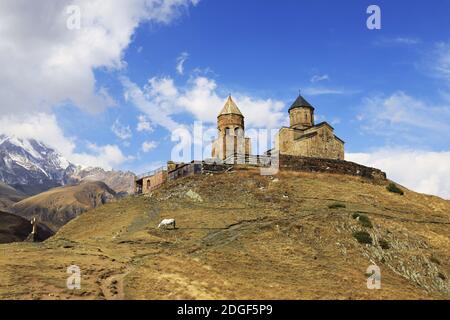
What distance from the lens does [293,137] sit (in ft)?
222

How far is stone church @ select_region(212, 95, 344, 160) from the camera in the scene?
61.1 m

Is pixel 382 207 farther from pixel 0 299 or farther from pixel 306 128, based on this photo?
pixel 0 299

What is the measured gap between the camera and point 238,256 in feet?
88.6

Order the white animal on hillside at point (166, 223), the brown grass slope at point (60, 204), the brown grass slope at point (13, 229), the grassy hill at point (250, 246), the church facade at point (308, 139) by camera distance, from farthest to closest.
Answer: the brown grass slope at point (60, 204) → the brown grass slope at point (13, 229) → the church facade at point (308, 139) → the white animal on hillside at point (166, 223) → the grassy hill at point (250, 246)

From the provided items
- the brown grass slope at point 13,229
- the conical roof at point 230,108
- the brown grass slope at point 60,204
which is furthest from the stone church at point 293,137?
the brown grass slope at point 60,204

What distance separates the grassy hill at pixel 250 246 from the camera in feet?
68.0

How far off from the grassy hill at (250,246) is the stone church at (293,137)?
466 inches

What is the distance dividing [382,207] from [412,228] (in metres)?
5.65

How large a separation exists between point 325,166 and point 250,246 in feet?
88.3

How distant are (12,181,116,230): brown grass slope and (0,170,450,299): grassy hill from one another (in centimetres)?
10041

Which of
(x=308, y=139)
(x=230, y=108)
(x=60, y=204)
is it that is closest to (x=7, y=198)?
(x=60, y=204)

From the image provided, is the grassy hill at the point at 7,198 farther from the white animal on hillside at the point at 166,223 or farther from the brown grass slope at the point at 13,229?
the white animal on hillside at the point at 166,223

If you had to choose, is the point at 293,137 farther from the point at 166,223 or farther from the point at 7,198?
the point at 7,198
